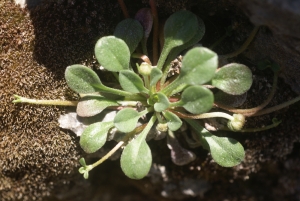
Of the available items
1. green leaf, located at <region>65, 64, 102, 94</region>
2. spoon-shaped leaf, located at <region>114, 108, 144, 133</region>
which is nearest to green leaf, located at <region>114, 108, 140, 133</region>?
spoon-shaped leaf, located at <region>114, 108, 144, 133</region>

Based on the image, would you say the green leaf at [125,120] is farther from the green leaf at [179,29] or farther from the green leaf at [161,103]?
the green leaf at [179,29]

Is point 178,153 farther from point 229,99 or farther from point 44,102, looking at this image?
point 44,102

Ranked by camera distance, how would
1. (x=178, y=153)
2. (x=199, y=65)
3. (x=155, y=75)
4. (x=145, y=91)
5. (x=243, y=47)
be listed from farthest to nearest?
(x=178, y=153)
(x=243, y=47)
(x=145, y=91)
(x=155, y=75)
(x=199, y=65)

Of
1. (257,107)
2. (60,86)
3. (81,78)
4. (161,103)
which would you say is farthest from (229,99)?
(60,86)

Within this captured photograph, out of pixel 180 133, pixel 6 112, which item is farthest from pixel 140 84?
pixel 6 112

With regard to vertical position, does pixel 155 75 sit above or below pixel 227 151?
above
